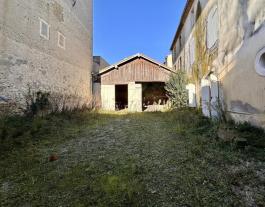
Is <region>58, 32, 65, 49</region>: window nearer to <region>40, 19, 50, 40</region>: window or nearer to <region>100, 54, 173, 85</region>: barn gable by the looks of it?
<region>40, 19, 50, 40</region>: window

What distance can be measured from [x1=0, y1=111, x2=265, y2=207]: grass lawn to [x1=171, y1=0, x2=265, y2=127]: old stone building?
0.87m

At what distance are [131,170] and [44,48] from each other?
7.62m

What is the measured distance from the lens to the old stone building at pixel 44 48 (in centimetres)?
743

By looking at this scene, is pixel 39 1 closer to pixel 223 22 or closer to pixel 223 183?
pixel 223 22

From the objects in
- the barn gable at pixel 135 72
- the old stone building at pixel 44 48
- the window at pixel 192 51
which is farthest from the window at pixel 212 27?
the barn gable at pixel 135 72

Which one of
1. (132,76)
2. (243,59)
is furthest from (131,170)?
(132,76)

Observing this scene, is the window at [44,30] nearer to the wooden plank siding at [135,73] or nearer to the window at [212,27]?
the wooden plank siding at [135,73]

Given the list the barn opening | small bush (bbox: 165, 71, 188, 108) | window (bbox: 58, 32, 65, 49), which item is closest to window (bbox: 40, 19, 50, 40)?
window (bbox: 58, 32, 65, 49)

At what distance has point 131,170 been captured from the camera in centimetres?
390

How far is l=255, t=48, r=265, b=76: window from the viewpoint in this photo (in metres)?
4.47

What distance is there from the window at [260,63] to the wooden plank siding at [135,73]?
10975 mm

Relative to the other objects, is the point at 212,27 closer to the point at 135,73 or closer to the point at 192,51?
the point at 192,51

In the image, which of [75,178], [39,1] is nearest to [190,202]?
[75,178]

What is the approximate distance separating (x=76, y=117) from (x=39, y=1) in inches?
199
